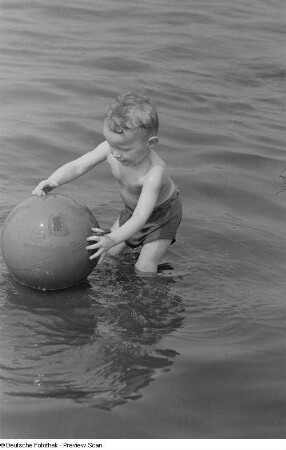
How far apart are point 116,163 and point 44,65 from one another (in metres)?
5.93

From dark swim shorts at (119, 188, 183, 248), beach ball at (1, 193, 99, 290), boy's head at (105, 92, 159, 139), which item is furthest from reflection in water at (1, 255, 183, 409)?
boy's head at (105, 92, 159, 139)

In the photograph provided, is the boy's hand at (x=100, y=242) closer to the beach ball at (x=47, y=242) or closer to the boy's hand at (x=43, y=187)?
the beach ball at (x=47, y=242)

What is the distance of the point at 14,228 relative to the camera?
257 inches

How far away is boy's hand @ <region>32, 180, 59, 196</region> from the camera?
22.2 ft

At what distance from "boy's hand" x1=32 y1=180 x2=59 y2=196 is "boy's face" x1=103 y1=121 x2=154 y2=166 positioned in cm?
54

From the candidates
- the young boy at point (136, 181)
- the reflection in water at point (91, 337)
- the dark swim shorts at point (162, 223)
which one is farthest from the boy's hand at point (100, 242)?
the dark swim shorts at point (162, 223)

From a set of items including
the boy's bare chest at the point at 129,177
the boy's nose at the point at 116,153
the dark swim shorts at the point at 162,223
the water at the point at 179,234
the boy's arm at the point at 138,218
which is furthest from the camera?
the dark swim shorts at the point at 162,223

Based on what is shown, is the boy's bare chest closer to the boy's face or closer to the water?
the boy's face

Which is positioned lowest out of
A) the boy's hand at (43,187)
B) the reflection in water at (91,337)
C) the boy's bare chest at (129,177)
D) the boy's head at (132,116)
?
the reflection in water at (91,337)

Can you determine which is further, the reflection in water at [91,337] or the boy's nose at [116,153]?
the boy's nose at [116,153]

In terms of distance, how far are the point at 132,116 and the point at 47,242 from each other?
1.10 m

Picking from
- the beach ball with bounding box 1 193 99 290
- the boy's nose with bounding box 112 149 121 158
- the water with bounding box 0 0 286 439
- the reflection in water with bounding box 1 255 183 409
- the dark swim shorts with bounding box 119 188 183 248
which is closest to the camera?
the water with bounding box 0 0 286 439

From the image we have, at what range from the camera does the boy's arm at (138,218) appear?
6.57m

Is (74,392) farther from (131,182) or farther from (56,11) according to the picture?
(56,11)
